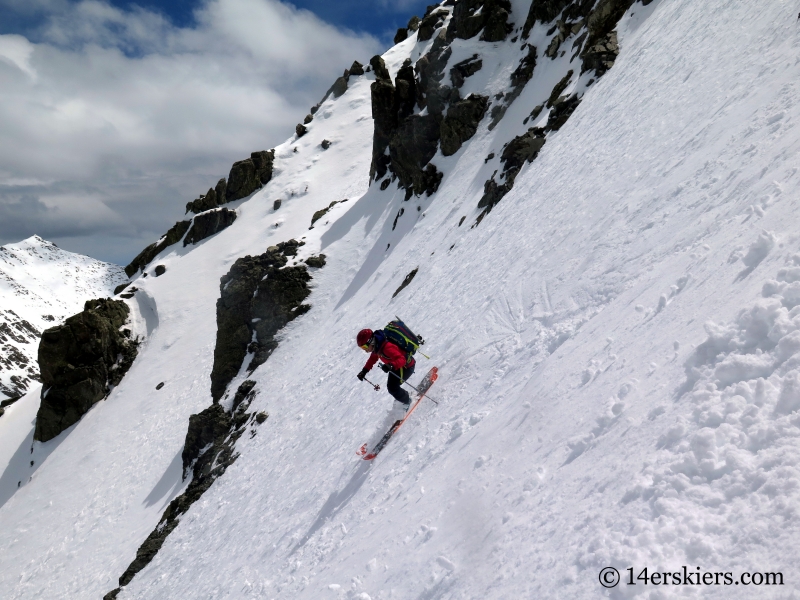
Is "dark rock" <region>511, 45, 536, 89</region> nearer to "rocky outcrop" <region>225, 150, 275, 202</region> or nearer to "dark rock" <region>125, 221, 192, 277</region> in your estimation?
"rocky outcrop" <region>225, 150, 275, 202</region>

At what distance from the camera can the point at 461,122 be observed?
32969 millimetres

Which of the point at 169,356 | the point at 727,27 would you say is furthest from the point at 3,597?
the point at 727,27

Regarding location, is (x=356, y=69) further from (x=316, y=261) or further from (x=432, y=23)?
(x=316, y=261)

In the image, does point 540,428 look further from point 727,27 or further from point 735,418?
point 727,27

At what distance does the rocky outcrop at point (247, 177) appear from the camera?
208ft

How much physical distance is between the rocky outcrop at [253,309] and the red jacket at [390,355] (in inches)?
937

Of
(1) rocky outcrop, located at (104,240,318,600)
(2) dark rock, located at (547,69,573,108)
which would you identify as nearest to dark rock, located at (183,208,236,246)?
(1) rocky outcrop, located at (104,240,318,600)

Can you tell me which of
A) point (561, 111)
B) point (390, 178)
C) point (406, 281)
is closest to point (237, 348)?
point (406, 281)

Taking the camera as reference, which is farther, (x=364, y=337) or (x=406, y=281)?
(x=406, y=281)

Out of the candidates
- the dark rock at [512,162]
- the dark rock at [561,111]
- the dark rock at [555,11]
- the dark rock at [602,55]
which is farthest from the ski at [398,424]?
the dark rock at [555,11]

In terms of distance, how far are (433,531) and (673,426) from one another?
3253mm

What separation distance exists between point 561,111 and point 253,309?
2507cm

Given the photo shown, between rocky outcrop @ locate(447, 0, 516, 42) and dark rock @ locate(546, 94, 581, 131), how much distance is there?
53.8 feet

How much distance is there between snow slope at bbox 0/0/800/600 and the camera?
13.0 feet
